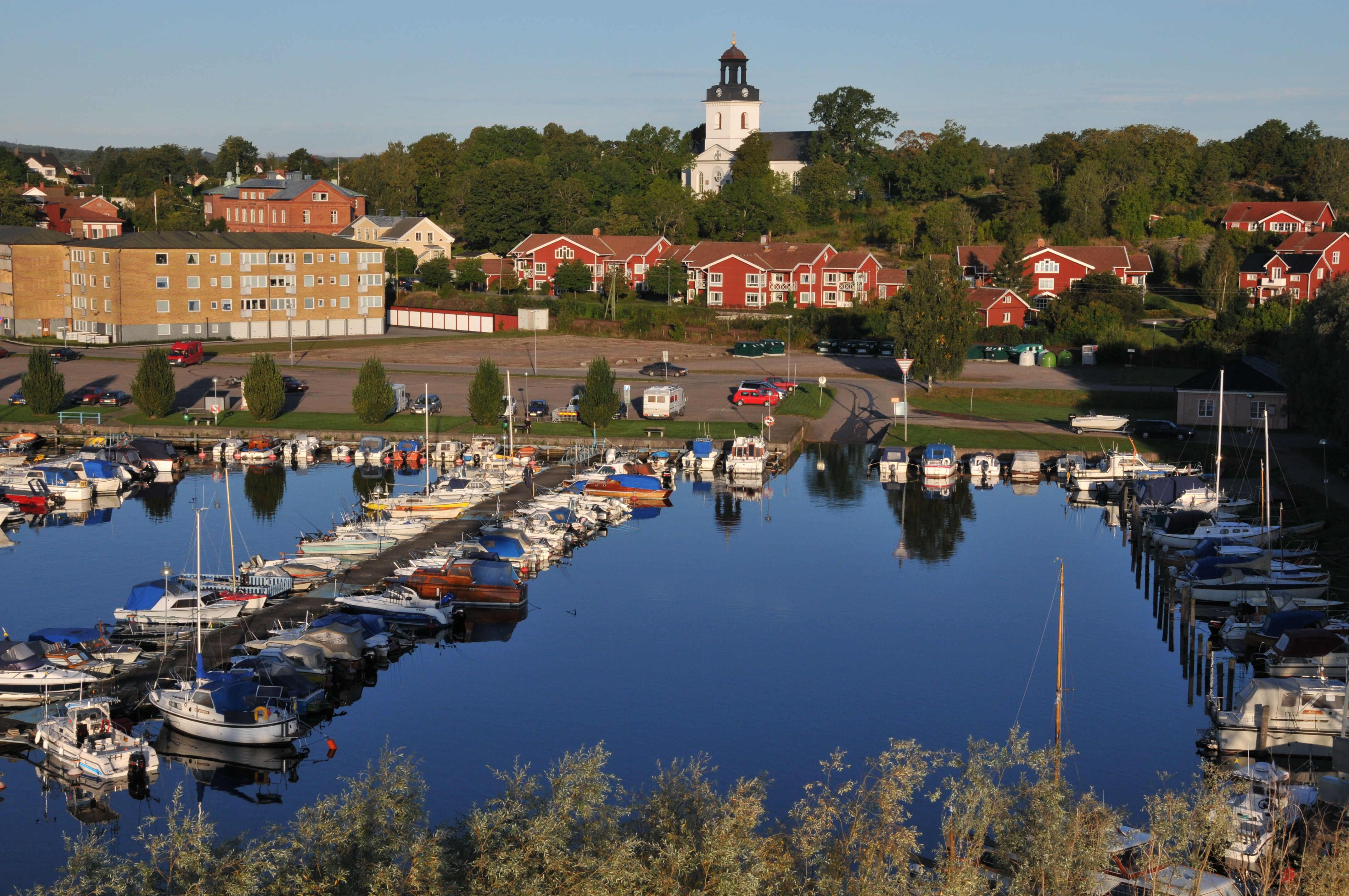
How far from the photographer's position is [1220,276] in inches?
3590

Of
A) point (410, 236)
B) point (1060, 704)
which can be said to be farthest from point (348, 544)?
point (410, 236)

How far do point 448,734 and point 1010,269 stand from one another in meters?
73.9

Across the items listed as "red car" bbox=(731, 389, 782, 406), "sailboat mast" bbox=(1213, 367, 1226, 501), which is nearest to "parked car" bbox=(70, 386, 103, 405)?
"red car" bbox=(731, 389, 782, 406)

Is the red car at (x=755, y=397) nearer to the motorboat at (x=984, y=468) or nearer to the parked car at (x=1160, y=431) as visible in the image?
the motorboat at (x=984, y=468)

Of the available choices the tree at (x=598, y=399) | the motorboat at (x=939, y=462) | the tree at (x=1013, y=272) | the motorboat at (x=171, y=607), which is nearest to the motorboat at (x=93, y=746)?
the motorboat at (x=171, y=607)

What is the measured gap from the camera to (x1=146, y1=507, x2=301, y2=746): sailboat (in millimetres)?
24953

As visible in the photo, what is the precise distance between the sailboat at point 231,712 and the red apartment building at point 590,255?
7737 centimetres

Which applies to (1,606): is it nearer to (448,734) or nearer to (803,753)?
(448,734)

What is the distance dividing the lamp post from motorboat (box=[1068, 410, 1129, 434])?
7.68 m

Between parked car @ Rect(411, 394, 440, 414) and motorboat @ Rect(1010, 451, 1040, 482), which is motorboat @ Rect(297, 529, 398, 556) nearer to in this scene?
parked car @ Rect(411, 394, 440, 414)

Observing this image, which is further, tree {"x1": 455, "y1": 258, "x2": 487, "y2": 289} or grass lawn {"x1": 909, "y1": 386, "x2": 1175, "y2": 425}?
tree {"x1": 455, "y1": 258, "x2": 487, "y2": 289}

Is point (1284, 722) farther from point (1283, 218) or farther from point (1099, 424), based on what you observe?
point (1283, 218)

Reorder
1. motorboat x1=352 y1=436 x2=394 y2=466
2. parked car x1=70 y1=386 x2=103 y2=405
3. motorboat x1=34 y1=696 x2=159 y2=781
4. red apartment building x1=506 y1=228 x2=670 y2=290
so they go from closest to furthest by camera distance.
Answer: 1. motorboat x1=34 y1=696 x2=159 y2=781
2. motorboat x1=352 y1=436 x2=394 y2=466
3. parked car x1=70 y1=386 x2=103 y2=405
4. red apartment building x1=506 y1=228 x2=670 y2=290

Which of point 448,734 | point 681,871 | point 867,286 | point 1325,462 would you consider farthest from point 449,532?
point 867,286
